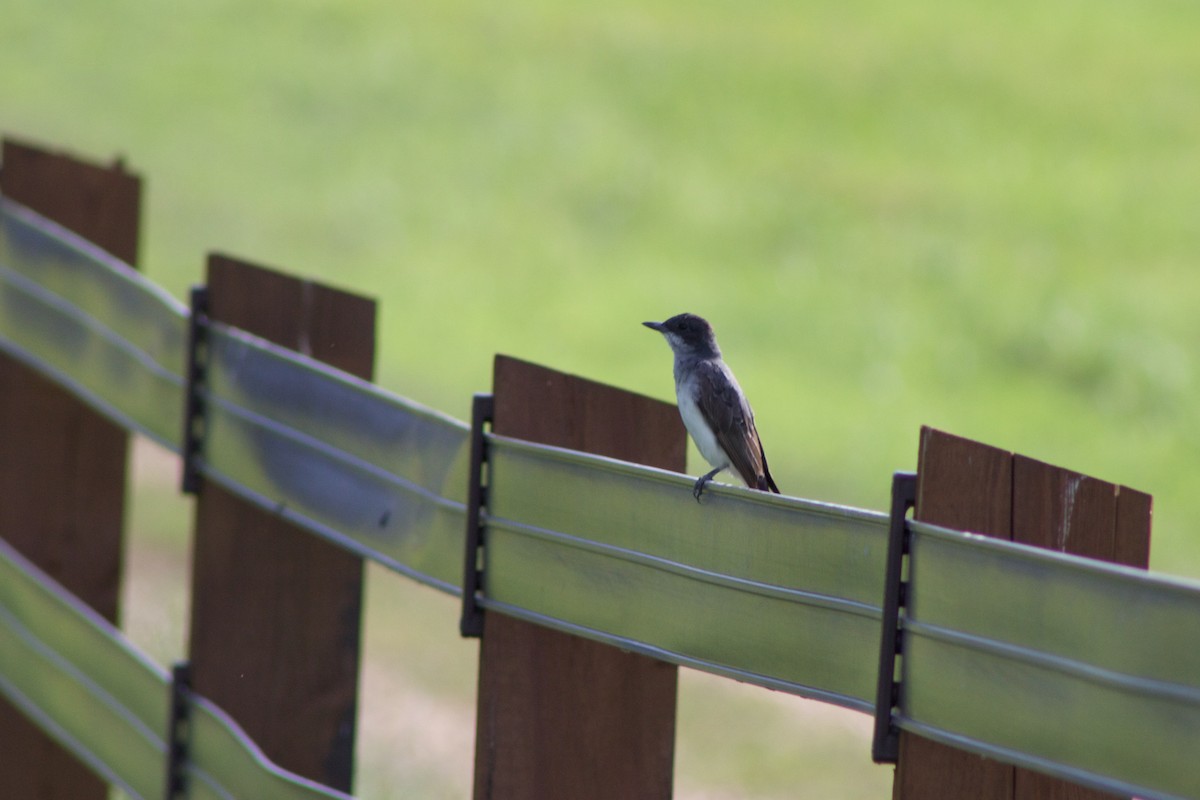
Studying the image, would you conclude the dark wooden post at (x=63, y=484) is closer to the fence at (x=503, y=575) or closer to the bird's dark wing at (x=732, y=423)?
the fence at (x=503, y=575)

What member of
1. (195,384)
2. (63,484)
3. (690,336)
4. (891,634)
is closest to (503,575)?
(891,634)

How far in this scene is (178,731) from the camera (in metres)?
3.23

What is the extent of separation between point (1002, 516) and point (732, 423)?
2135 millimetres

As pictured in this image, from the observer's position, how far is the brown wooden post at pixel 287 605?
2.97 meters

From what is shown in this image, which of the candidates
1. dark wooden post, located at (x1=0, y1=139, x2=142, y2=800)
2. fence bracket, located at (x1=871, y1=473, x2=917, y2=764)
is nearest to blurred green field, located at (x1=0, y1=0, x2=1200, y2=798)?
dark wooden post, located at (x1=0, y1=139, x2=142, y2=800)

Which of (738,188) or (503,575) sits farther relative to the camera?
(738,188)

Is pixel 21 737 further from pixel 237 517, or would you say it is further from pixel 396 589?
pixel 396 589

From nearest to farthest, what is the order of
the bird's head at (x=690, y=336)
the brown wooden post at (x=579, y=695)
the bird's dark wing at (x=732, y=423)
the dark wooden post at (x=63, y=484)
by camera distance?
the brown wooden post at (x=579, y=695)
the bird's dark wing at (x=732, y=423)
the dark wooden post at (x=63, y=484)
the bird's head at (x=690, y=336)

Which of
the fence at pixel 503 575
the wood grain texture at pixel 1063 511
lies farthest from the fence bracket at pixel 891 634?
the wood grain texture at pixel 1063 511

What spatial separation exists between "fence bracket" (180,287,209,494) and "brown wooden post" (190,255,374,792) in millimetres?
115

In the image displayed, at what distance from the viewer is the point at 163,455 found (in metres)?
10.4

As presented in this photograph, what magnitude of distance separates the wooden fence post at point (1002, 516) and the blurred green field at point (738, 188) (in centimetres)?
678

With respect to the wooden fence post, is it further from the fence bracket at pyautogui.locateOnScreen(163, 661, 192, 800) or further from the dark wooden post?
the dark wooden post

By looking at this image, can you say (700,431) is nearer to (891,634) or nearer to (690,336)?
(690,336)
